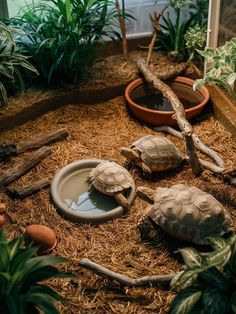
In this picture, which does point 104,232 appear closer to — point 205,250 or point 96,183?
point 96,183

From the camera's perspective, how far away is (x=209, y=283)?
2.40 metres

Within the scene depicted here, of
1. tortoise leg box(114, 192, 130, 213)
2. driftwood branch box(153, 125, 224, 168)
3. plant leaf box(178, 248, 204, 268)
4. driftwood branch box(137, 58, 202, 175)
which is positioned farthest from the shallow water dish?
plant leaf box(178, 248, 204, 268)

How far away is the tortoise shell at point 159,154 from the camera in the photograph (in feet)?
Result: 12.0

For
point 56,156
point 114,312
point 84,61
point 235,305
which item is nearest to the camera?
point 235,305

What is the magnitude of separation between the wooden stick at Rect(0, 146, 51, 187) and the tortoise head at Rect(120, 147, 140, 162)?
2.28 feet

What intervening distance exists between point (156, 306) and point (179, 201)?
0.71 meters

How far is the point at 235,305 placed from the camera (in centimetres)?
226

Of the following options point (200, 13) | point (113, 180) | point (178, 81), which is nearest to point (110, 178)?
point (113, 180)

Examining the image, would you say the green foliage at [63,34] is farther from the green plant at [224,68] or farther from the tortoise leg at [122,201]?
the tortoise leg at [122,201]

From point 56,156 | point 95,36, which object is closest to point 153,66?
point 95,36

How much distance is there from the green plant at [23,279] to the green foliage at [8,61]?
2016 mm

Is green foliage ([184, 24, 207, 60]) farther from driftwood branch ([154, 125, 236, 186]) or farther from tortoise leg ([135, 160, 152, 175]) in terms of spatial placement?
tortoise leg ([135, 160, 152, 175])

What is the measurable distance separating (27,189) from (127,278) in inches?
46.1

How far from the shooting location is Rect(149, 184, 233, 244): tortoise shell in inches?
117
